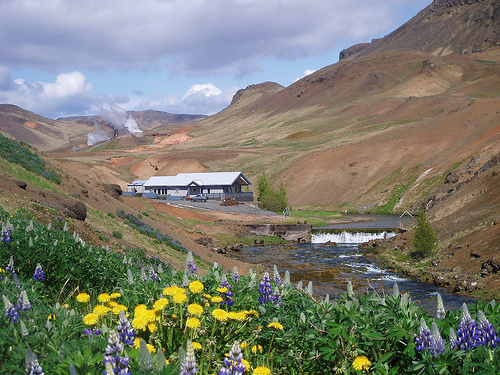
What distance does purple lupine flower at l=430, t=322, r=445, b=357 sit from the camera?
3.76m

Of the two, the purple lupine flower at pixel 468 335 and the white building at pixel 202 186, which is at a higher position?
the white building at pixel 202 186

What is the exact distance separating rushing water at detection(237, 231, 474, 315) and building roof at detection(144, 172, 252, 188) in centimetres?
3016

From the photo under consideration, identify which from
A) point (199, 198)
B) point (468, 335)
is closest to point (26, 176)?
point (468, 335)

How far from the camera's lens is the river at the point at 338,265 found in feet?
72.9

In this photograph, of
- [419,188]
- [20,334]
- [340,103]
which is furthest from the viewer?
[340,103]

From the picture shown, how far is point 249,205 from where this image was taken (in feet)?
205

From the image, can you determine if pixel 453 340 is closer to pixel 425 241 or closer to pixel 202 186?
pixel 425 241

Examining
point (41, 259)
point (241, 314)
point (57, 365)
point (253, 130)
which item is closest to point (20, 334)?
point (57, 365)

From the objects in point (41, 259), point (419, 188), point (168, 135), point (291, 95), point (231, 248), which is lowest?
point (231, 248)

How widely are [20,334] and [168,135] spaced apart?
6653 inches

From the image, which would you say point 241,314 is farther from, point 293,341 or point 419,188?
point 419,188

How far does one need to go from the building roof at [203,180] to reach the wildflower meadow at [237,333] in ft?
212

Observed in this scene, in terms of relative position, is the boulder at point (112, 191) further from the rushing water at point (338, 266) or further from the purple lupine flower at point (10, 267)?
the purple lupine flower at point (10, 267)

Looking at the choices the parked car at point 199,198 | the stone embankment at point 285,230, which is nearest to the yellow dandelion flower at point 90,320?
the stone embankment at point 285,230
